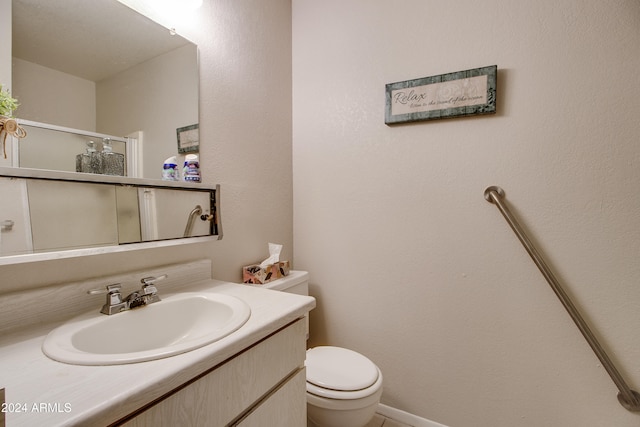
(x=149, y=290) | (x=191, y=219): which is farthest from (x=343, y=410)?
(x=191, y=219)

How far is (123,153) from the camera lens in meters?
0.90

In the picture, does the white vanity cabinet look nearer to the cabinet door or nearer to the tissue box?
the cabinet door

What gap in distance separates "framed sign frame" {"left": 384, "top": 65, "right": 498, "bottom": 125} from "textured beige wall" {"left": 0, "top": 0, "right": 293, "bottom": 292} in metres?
0.60

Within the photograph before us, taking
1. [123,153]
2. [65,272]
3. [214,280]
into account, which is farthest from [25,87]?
[214,280]

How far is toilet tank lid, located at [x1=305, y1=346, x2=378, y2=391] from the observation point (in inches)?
41.6

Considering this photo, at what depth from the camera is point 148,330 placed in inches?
32.4

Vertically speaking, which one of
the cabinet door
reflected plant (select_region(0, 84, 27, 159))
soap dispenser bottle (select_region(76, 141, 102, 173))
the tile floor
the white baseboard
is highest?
reflected plant (select_region(0, 84, 27, 159))

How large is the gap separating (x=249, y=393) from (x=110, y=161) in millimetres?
781

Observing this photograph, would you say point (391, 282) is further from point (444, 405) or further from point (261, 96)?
point (261, 96)

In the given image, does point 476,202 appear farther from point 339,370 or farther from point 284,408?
point 284,408

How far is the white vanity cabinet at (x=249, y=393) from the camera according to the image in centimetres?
54

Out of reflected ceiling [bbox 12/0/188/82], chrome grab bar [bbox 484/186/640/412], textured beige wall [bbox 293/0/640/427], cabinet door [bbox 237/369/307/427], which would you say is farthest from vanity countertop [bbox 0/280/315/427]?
chrome grab bar [bbox 484/186/640/412]

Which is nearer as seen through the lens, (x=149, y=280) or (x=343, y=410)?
(x=149, y=280)

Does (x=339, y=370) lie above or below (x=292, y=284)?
below
